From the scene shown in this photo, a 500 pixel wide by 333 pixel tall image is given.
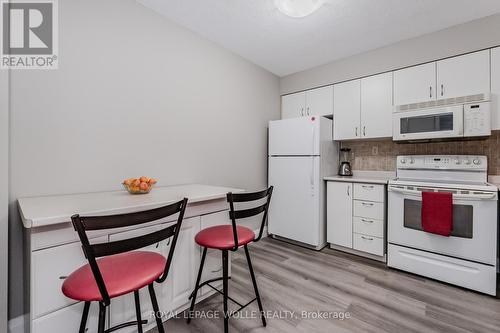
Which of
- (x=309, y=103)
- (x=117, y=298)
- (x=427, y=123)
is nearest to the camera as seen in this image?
(x=117, y=298)

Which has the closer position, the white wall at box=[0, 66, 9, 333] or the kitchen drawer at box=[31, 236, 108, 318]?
the kitchen drawer at box=[31, 236, 108, 318]

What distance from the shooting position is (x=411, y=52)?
2.54m

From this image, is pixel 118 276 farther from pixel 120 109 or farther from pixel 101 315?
pixel 120 109

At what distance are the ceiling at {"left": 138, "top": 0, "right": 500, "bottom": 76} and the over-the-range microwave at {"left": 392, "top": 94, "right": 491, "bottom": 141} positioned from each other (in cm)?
80

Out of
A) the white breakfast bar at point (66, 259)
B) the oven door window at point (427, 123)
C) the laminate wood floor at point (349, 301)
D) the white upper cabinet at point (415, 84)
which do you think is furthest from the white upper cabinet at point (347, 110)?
the white breakfast bar at point (66, 259)

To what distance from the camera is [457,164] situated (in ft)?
7.82

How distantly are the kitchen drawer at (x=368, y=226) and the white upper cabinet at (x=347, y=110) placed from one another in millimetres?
1057

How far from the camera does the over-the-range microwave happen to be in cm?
208

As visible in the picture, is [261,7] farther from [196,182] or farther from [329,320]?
[329,320]

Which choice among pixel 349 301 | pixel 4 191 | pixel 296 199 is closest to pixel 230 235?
pixel 349 301

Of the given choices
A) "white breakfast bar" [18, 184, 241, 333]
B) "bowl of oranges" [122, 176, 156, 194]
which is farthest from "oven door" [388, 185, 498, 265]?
"bowl of oranges" [122, 176, 156, 194]

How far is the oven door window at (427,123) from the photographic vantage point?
87.9 inches

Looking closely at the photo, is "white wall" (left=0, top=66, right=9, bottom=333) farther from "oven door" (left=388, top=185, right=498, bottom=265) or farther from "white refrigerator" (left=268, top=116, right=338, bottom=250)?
"oven door" (left=388, top=185, right=498, bottom=265)

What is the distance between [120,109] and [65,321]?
148 cm
